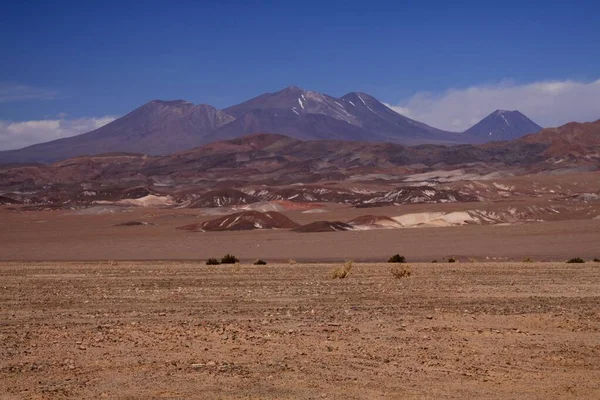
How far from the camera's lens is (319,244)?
136 feet

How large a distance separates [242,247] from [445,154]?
141 m

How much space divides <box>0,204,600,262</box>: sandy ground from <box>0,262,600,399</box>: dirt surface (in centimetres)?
1705

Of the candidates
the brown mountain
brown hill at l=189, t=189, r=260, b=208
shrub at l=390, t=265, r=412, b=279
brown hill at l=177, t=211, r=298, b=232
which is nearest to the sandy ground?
brown hill at l=177, t=211, r=298, b=232

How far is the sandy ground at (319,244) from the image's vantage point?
35.7 meters

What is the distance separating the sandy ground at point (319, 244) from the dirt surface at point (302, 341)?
55.9ft

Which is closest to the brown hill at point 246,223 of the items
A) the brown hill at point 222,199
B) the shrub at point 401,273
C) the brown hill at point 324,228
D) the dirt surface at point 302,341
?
the brown hill at point 324,228

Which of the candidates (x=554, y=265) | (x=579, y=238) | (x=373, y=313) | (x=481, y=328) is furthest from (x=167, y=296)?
(x=579, y=238)

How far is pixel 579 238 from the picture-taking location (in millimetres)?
40469

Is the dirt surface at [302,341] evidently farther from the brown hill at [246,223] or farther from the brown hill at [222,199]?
the brown hill at [222,199]

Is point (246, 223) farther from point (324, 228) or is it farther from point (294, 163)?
point (294, 163)

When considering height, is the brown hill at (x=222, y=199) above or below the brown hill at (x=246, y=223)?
above

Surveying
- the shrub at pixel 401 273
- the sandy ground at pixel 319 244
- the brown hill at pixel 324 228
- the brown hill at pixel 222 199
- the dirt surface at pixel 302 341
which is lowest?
the dirt surface at pixel 302 341

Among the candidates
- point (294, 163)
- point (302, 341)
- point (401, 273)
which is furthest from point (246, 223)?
point (294, 163)

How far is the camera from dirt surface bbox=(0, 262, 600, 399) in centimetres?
872
